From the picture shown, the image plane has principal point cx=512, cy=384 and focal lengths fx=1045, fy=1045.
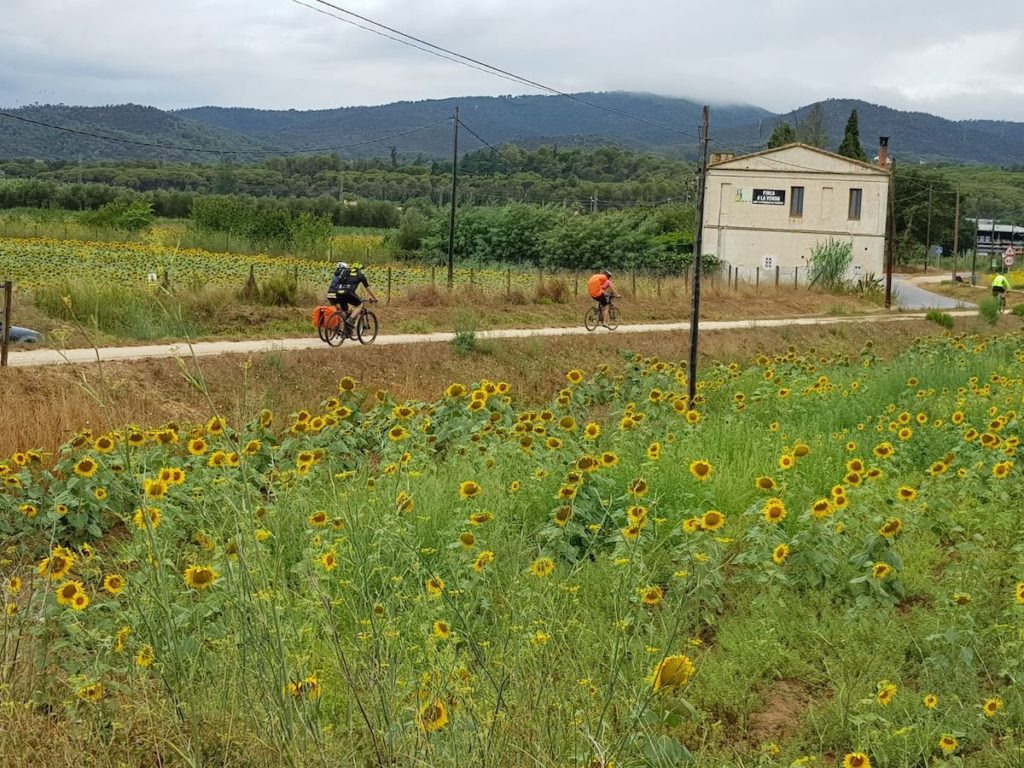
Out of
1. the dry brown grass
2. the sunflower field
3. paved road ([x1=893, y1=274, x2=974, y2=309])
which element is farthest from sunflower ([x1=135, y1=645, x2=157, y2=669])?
paved road ([x1=893, y1=274, x2=974, y2=309])

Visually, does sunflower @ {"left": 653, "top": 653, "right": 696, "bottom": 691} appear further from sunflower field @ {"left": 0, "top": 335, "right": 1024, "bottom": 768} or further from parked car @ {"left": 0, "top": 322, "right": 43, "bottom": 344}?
parked car @ {"left": 0, "top": 322, "right": 43, "bottom": 344}

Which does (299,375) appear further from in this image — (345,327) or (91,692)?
(91,692)

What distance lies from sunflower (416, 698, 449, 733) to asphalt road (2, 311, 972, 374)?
5.47m

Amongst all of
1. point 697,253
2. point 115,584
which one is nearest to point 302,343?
point 697,253

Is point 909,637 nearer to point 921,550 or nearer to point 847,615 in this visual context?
point 847,615

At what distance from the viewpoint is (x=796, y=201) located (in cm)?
4978

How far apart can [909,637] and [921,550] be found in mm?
1416

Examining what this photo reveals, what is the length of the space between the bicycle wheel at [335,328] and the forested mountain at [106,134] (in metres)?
101

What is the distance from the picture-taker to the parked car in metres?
16.4

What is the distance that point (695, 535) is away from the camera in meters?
5.85

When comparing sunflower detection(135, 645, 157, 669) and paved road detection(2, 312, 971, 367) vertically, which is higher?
paved road detection(2, 312, 971, 367)

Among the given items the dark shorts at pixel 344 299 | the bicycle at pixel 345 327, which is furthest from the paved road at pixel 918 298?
the dark shorts at pixel 344 299

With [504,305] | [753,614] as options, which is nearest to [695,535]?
[753,614]

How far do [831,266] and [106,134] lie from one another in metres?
96.9
